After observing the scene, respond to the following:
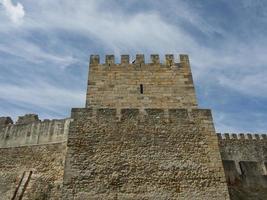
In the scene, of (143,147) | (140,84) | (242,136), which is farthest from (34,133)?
(242,136)

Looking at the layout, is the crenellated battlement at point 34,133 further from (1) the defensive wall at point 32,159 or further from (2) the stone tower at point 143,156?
(2) the stone tower at point 143,156

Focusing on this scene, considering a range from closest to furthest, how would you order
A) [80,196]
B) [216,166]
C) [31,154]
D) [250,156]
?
[80,196] < [216,166] < [31,154] < [250,156]

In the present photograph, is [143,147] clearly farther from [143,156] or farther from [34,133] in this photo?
[34,133]

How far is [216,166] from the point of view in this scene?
23.6 ft

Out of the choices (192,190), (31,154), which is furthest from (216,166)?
(31,154)

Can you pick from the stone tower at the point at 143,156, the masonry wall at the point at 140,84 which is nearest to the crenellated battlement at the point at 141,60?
the masonry wall at the point at 140,84

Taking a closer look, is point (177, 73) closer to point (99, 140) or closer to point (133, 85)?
point (133, 85)

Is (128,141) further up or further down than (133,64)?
further down

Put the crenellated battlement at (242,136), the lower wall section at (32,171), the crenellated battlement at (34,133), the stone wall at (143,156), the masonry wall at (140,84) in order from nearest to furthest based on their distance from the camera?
the stone wall at (143,156) < the masonry wall at (140,84) < the lower wall section at (32,171) < the crenellated battlement at (34,133) < the crenellated battlement at (242,136)

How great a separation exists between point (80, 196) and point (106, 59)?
5087mm

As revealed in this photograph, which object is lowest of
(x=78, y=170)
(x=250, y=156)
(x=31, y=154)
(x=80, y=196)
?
(x=80, y=196)

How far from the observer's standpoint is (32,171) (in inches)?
442

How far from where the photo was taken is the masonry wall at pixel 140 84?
30.0ft

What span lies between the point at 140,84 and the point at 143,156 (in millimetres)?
3098
